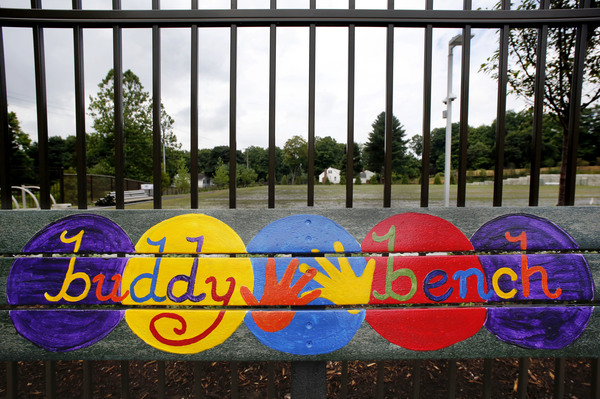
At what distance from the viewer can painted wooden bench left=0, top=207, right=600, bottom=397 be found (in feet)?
6.24

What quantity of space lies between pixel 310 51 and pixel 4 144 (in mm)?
2291

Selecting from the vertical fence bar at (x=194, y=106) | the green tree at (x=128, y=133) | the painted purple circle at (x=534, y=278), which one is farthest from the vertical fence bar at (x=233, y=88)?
the green tree at (x=128, y=133)

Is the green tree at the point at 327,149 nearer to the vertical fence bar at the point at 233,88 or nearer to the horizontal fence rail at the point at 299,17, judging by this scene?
the vertical fence bar at the point at 233,88

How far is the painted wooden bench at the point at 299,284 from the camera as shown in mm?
1902

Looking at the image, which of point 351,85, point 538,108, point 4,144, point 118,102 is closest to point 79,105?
point 118,102

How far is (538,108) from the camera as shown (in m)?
2.02

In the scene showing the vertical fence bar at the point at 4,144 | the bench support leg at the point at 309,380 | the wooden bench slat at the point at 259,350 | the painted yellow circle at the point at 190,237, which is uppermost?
the vertical fence bar at the point at 4,144

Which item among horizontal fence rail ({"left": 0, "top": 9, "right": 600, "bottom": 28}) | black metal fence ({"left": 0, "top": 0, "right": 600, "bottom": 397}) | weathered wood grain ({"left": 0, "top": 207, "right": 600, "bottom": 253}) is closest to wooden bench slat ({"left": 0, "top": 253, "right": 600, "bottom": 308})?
weathered wood grain ({"left": 0, "top": 207, "right": 600, "bottom": 253})

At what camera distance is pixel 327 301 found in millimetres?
1905

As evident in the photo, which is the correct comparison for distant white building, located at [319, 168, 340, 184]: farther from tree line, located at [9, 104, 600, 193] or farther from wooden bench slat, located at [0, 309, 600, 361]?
wooden bench slat, located at [0, 309, 600, 361]

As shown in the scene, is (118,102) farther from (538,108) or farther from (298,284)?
(538,108)

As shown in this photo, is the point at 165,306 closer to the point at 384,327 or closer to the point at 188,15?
the point at 384,327

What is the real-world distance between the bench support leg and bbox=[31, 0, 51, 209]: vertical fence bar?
219cm

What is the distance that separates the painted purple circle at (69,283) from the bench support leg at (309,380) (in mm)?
1287
